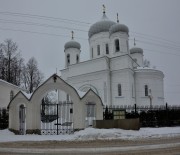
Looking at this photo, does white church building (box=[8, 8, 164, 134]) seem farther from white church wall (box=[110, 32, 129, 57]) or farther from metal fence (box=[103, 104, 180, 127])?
metal fence (box=[103, 104, 180, 127])

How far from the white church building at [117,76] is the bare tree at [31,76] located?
5.41 meters

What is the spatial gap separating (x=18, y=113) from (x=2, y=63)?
21.0 metres

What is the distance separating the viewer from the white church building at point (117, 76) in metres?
34.4

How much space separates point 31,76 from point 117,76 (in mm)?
14648

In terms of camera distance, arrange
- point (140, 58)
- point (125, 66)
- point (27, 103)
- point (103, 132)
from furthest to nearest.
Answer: point (140, 58) → point (125, 66) → point (27, 103) → point (103, 132)

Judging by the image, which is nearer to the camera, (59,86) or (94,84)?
(59,86)

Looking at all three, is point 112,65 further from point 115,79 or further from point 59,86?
point 59,86

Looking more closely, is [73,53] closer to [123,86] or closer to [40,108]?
[123,86]

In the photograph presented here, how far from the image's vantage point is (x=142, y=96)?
117 ft

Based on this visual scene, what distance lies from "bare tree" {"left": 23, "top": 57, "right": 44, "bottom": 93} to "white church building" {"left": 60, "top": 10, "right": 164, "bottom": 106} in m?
5.41

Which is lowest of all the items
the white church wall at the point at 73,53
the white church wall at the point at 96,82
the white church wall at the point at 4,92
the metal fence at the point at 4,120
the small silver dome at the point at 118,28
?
the metal fence at the point at 4,120

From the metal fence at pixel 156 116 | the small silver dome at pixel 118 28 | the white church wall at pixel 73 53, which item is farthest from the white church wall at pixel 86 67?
the metal fence at pixel 156 116

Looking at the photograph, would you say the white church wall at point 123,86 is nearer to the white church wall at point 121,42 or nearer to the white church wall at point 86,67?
the white church wall at point 86,67

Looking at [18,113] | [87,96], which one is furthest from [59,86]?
[18,113]
